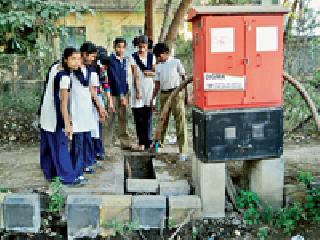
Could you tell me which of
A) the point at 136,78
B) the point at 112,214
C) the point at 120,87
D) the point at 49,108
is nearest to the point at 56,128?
the point at 49,108

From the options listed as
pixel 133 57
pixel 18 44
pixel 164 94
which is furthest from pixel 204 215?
pixel 18 44

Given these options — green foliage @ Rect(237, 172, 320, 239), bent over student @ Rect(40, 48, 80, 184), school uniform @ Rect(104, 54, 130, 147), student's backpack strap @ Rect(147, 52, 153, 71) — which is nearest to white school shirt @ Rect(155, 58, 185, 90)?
student's backpack strap @ Rect(147, 52, 153, 71)

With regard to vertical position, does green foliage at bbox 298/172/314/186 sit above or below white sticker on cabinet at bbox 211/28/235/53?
below

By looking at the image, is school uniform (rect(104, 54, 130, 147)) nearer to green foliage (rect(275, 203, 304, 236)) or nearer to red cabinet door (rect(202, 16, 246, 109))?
red cabinet door (rect(202, 16, 246, 109))

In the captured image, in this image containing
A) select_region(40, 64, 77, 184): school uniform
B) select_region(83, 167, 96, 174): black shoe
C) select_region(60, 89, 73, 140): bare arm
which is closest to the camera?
select_region(60, 89, 73, 140): bare arm

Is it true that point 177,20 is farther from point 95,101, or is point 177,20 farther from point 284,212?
point 284,212

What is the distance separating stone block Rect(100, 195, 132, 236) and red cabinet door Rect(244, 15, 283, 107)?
1714mm

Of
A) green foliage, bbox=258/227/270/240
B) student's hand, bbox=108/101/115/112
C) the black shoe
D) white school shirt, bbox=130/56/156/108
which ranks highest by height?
white school shirt, bbox=130/56/156/108

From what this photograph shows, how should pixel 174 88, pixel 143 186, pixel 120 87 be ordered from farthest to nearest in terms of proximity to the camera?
pixel 120 87 → pixel 174 88 → pixel 143 186

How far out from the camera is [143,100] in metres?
7.14

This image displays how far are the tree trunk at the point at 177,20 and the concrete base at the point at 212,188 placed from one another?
5218 millimetres

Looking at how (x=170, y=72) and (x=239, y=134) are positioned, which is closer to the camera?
(x=239, y=134)

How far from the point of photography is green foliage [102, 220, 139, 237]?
4.84 metres

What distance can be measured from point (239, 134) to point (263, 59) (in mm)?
851
